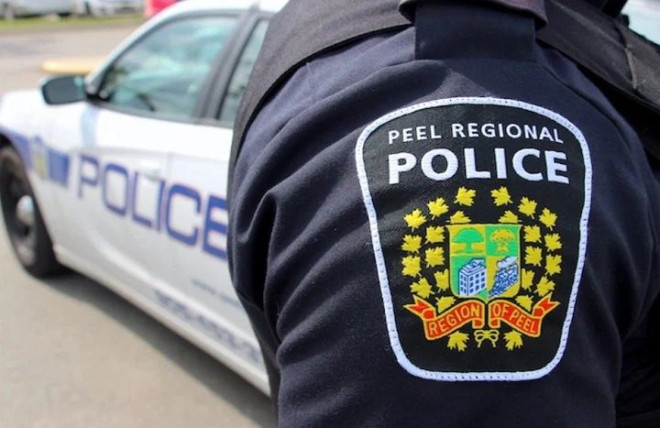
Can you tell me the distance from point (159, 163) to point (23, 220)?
1697 mm

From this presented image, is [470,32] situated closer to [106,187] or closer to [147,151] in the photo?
[147,151]

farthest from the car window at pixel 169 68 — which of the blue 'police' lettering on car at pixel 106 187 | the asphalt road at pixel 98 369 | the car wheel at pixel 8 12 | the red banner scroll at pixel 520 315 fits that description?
the car wheel at pixel 8 12

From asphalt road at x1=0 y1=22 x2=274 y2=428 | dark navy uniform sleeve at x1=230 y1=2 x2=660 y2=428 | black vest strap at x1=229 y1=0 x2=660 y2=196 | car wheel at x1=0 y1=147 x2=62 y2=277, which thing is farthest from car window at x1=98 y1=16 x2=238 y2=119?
dark navy uniform sleeve at x1=230 y1=2 x2=660 y2=428

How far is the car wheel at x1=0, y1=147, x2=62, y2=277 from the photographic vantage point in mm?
4094

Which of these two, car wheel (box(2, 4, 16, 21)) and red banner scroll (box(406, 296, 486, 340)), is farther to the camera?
car wheel (box(2, 4, 16, 21))

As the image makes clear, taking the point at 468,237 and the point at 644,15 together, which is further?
the point at 644,15

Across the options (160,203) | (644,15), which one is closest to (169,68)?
(160,203)

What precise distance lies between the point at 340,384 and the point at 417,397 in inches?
2.8

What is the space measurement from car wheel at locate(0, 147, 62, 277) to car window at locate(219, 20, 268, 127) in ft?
5.40

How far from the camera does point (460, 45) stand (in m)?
0.76

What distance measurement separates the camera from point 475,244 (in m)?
0.70

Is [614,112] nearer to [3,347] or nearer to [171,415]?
[171,415]

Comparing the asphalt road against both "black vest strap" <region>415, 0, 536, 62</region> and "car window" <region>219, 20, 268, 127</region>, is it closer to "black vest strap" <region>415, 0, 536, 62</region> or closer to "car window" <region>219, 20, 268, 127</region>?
"car window" <region>219, 20, 268, 127</region>

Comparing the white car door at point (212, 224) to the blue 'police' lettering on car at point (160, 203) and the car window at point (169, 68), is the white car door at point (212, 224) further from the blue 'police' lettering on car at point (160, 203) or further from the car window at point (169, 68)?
the car window at point (169, 68)
